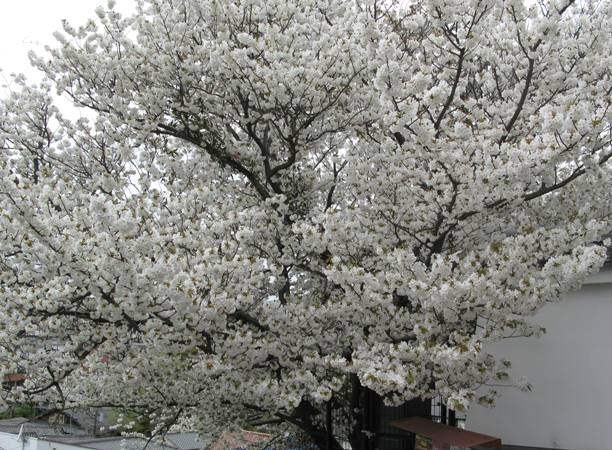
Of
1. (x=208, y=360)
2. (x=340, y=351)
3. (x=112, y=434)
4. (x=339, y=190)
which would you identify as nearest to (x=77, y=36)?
(x=339, y=190)

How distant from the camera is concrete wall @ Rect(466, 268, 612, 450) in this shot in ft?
25.1

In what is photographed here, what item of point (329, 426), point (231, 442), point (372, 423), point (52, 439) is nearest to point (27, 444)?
point (52, 439)

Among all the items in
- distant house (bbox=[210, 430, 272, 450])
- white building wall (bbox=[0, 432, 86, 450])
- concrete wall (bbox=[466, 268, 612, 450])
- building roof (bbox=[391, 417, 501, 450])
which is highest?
concrete wall (bbox=[466, 268, 612, 450])

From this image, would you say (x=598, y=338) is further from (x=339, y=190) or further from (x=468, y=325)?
(x=339, y=190)

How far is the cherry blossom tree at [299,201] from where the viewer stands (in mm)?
5340

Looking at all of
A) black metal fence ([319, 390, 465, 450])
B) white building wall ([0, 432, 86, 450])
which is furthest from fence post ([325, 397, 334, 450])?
white building wall ([0, 432, 86, 450])

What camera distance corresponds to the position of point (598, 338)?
7793 millimetres

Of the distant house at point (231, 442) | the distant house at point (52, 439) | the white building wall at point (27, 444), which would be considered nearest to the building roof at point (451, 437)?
the distant house at point (231, 442)

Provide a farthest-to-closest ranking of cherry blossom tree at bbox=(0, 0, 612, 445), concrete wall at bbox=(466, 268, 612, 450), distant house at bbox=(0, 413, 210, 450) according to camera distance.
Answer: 1. distant house at bbox=(0, 413, 210, 450)
2. concrete wall at bbox=(466, 268, 612, 450)
3. cherry blossom tree at bbox=(0, 0, 612, 445)

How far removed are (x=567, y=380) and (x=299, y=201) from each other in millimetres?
4352

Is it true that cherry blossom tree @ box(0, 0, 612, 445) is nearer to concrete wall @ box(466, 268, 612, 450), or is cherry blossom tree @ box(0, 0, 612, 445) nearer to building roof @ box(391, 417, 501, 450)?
building roof @ box(391, 417, 501, 450)

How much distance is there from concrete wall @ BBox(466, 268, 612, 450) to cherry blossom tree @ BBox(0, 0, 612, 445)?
164 centimetres

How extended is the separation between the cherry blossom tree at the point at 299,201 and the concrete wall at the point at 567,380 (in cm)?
164

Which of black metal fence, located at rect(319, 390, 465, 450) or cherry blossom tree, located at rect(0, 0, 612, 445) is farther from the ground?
cherry blossom tree, located at rect(0, 0, 612, 445)
